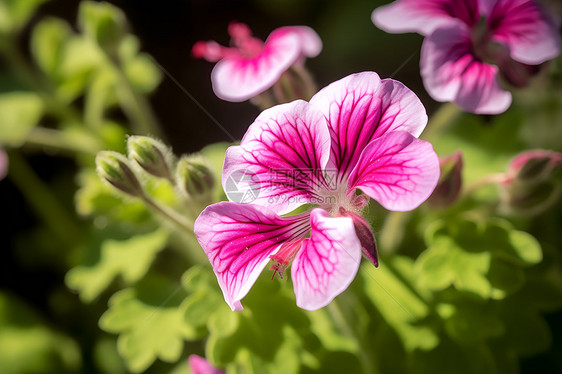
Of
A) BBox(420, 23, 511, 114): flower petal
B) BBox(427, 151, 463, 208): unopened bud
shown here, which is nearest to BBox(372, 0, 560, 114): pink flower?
BBox(420, 23, 511, 114): flower petal

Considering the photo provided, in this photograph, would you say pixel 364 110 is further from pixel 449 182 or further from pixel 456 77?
pixel 449 182

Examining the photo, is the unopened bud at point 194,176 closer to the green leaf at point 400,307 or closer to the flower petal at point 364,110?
the flower petal at point 364,110

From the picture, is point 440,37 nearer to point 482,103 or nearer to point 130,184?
point 482,103

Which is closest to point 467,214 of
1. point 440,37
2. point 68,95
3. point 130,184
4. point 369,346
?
point 369,346

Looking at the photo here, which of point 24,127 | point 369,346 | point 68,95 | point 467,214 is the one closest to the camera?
point 369,346

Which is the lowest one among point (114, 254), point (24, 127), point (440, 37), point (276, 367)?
point (276, 367)

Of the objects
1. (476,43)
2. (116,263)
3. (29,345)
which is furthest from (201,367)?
(476,43)
